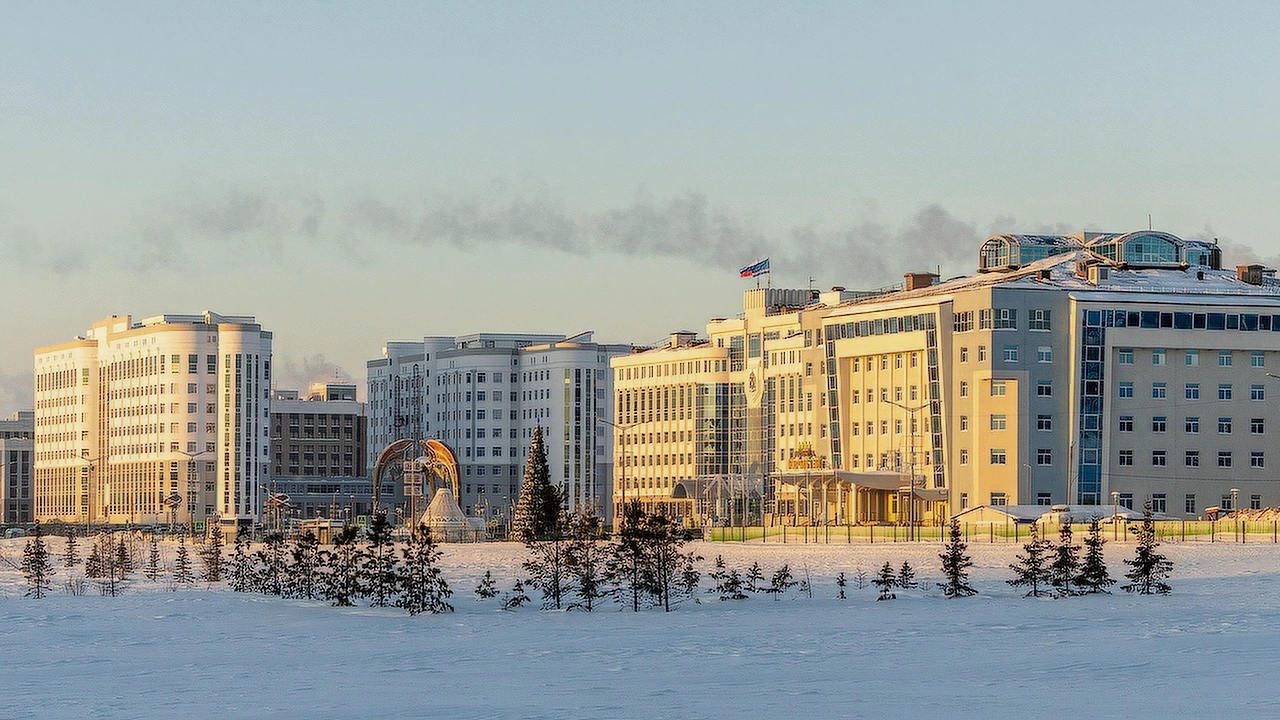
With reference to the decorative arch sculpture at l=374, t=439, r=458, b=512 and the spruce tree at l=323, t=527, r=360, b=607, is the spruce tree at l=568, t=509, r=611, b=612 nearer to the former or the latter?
the spruce tree at l=323, t=527, r=360, b=607

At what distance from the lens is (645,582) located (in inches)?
1853

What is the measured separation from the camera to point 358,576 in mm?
47406

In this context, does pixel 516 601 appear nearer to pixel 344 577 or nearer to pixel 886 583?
pixel 344 577

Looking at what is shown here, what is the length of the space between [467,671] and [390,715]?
5842 mm

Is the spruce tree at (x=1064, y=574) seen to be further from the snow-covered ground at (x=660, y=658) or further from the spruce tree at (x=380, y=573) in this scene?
the spruce tree at (x=380, y=573)

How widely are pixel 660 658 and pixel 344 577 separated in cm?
1590

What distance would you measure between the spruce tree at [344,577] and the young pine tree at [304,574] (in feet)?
1.40

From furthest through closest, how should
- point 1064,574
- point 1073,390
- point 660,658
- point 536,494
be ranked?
point 1073,390 → point 536,494 → point 1064,574 → point 660,658

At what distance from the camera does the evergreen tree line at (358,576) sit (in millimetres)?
45688

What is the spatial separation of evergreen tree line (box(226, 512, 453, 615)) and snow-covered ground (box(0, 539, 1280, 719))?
2.51 ft

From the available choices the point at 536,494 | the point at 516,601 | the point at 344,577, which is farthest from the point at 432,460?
the point at 516,601

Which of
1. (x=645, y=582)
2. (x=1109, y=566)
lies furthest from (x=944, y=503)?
(x=645, y=582)

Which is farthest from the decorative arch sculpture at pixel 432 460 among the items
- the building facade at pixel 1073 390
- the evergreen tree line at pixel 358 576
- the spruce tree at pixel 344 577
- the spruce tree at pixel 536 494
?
the spruce tree at pixel 344 577

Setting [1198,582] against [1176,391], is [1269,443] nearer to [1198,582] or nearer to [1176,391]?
[1176,391]
